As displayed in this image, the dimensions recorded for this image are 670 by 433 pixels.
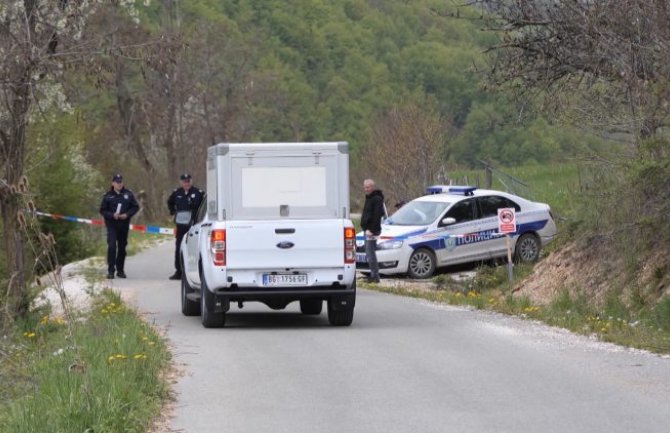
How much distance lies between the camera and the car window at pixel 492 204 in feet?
91.0

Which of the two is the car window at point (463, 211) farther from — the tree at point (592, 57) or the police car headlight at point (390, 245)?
the tree at point (592, 57)

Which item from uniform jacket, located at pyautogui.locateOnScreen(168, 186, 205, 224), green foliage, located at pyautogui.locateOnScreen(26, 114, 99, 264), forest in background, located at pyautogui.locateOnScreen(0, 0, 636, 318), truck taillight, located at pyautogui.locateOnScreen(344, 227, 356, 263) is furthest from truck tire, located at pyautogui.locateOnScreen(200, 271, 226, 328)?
green foliage, located at pyautogui.locateOnScreen(26, 114, 99, 264)

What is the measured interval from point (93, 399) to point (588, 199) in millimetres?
10284

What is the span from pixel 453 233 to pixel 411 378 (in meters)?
15.0

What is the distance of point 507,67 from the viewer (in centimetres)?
2219

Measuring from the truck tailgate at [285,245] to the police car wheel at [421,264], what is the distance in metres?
10.1

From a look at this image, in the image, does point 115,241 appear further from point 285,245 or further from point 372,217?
point 285,245

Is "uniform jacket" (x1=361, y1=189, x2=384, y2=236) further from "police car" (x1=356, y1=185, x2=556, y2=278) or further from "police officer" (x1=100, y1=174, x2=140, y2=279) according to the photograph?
"police officer" (x1=100, y1=174, x2=140, y2=279)

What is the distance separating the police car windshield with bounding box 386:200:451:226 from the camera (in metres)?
27.2

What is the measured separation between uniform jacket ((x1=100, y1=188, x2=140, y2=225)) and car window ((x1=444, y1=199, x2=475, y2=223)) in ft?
20.1

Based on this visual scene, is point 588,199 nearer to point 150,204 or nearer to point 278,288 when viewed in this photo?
point 278,288

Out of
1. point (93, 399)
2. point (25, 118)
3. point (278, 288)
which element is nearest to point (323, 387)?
point (93, 399)

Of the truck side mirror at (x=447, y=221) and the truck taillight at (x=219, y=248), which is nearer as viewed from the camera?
the truck taillight at (x=219, y=248)

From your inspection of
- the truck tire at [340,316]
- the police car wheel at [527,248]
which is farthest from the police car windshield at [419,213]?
the truck tire at [340,316]
